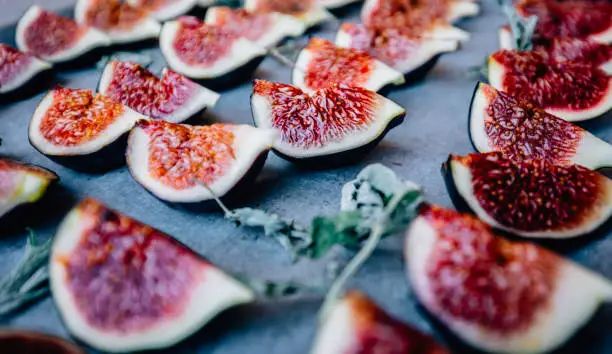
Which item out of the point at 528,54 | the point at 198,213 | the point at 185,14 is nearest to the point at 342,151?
the point at 198,213

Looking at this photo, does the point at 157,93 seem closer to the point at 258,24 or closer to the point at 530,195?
A: the point at 258,24

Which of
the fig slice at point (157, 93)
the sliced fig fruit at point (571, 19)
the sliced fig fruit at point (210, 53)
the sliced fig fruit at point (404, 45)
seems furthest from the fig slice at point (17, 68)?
the sliced fig fruit at point (571, 19)

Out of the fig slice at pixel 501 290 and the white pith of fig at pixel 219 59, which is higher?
the fig slice at pixel 501 290

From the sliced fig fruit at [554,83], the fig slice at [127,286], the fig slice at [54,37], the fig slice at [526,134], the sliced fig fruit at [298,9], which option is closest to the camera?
the fig slice at [127,286]

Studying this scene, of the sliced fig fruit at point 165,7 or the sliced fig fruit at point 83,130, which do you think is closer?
the sliced fig fruit at point 83,130

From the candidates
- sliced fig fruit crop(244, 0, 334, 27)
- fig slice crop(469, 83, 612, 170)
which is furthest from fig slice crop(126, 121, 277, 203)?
sliced fig fruit crop(244, 0, 334, 27)

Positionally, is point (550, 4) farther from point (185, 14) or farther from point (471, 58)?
point (185, 14)

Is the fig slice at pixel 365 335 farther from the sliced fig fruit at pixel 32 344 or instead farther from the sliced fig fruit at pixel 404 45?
the sliced fig fruit at pixel 404 45
